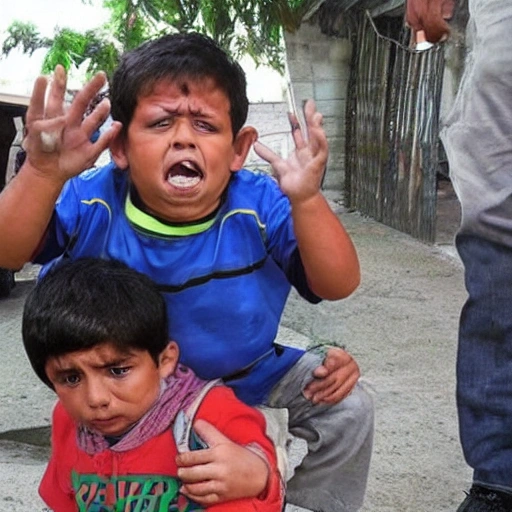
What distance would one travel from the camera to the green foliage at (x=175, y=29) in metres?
11.8

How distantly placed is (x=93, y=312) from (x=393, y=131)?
289 inches

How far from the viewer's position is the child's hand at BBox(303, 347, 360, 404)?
6.53ft

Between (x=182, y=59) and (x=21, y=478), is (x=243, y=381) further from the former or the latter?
(x=21, y=478)

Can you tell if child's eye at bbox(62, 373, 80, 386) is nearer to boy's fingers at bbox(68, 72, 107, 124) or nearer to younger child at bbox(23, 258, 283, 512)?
younger child at bbox(23, 258, 283, 512)

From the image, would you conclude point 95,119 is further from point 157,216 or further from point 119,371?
point 119,371

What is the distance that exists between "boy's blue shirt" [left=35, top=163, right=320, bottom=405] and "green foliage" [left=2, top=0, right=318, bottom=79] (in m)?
7.11

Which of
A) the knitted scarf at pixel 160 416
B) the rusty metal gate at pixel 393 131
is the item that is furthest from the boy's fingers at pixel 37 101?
the rusty metal gate at pixel 393 131

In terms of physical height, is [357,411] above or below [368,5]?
below

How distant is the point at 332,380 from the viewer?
6.54 ft

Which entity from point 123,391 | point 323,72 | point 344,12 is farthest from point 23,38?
point 123,391

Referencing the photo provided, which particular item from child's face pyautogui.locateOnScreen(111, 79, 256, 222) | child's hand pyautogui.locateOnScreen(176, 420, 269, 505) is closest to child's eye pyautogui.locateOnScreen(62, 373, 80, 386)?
child's hand pyautogui.locateOnScreen(176, 420, 269, 505)

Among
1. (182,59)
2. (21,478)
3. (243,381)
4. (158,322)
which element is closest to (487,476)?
(243,381)

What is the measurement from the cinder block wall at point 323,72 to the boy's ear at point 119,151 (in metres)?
8.84

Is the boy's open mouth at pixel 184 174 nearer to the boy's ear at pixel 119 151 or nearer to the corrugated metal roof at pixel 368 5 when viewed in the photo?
the boy's ear at pixel 119 151
